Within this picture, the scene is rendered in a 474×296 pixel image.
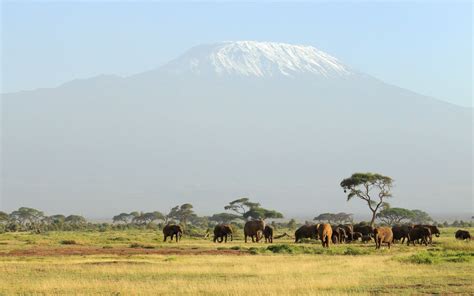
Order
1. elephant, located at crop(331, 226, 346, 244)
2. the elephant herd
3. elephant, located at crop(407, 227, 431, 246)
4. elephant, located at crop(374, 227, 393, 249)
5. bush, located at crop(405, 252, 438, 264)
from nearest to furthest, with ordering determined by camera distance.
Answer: bush, located at crop(405, 252, 438, 264) → elephant, located at crop(374, 227, 393, 249) → the elephant herd → elephant, located at crop(407, 227, 431, 246) → elephant, located at crop(331, 226, 346, 244)

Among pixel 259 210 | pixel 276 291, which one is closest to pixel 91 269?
pixel 276 291

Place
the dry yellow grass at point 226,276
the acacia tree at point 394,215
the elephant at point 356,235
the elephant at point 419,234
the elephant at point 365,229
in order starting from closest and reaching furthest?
the dry yellow grass at point 226,276
the elephant at point 419,234
the elephant at point 356,235
the elephant at point 365,229
the acacia tree at point 394,215

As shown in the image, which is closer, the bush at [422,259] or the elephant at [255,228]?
the bush at [422,259]

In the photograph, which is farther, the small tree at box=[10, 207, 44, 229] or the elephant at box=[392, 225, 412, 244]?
the small tree at box=[10, 207, 44, 229]

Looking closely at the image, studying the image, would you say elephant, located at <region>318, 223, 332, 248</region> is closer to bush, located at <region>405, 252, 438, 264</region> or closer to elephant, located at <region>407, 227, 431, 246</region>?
elephant, located at <region>407, 227, 431, 246</region>

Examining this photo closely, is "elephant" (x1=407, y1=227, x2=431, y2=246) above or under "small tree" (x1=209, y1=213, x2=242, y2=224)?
under

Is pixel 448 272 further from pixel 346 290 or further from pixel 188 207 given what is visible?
pixel 188 207

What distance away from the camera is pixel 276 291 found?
21.2m

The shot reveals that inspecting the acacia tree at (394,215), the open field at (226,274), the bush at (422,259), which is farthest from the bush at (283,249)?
the acacia tree at (394,215)

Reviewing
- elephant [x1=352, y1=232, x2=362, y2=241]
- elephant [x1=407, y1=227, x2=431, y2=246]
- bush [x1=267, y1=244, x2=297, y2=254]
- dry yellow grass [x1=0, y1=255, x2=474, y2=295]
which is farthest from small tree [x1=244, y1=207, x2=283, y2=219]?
dry yellow grass [x1=0, y1=255, x2=474, y2=295]

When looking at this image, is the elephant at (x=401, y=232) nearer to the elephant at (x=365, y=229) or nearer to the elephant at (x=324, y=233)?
the elephant at (x=365, y=229)

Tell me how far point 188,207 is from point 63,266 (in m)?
90.9

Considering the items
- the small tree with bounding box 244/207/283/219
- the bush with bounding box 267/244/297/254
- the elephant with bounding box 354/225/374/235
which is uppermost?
the small tree with bounding box 244/207/283/219

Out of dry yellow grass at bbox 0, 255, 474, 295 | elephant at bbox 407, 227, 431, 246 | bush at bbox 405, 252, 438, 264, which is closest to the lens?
dry yellow grass at bbox 0, 255, 474, 295
